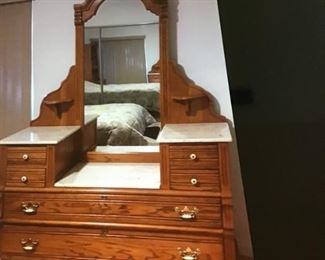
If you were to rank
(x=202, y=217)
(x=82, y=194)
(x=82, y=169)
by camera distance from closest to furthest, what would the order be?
(x=202, y=217) → (x=82, y=194) → (x=82, y=169)

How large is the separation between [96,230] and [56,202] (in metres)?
0.24

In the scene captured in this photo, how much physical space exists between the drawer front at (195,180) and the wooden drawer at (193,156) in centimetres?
2

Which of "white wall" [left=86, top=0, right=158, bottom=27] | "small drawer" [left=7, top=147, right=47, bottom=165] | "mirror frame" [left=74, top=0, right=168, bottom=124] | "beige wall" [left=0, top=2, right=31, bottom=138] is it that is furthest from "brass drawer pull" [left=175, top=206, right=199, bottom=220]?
"beige wall" [left=0, top=2, right=31, bottom=138]

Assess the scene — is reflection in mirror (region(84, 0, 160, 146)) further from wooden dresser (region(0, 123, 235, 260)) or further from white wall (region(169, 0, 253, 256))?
wooden dresser (region(0, 123, 235, 260))

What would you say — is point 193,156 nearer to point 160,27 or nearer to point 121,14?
point 160,27

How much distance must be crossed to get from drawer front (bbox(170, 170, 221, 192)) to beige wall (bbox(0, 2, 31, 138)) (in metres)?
1.21

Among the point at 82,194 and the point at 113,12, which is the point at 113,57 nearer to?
the point at 113,12

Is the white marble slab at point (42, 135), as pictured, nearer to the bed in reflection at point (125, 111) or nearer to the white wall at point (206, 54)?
the bed in reflection at point (125, 111)

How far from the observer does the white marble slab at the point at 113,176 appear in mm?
1410

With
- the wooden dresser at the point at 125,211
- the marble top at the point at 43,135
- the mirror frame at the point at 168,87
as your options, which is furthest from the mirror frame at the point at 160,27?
the wooden dresser at the point at 125,211

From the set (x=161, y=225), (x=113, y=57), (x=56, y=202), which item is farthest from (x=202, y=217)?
(x=113, y=57)

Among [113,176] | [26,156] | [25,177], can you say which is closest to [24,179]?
[25,177]

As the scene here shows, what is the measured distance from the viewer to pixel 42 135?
1.60m

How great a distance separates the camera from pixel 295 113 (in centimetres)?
69
